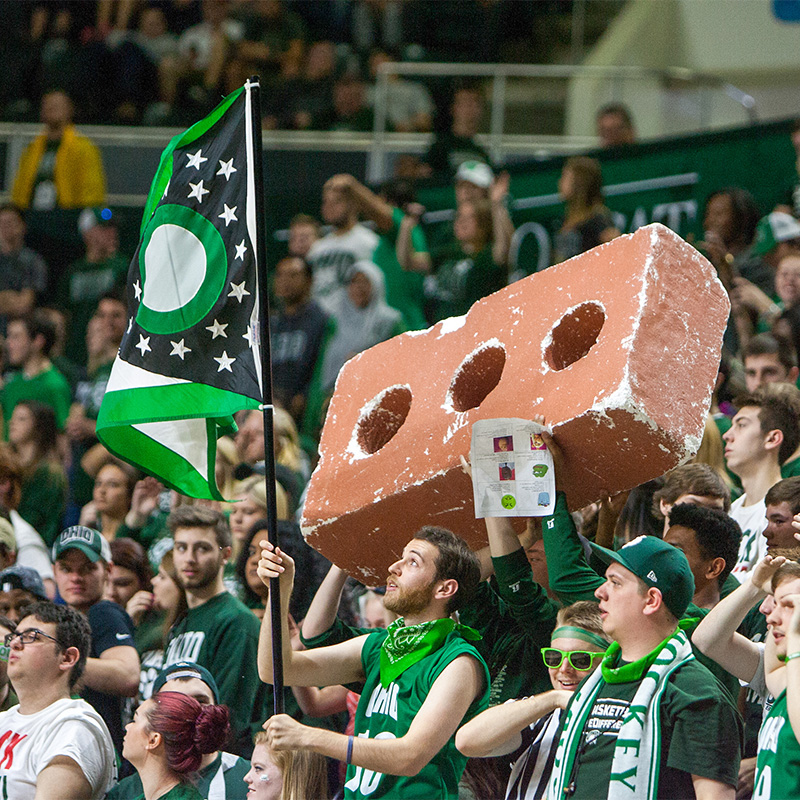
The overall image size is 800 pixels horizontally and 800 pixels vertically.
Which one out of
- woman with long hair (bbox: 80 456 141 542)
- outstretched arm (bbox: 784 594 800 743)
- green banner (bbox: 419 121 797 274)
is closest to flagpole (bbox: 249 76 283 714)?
outstretched arm (bbox: 784 594 800 743)

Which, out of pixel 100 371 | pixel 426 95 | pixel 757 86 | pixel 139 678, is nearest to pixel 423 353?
pixel 139 678

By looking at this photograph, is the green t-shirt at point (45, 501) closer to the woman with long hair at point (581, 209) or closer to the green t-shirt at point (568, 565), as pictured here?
the woman with long hair at point (581, 209)

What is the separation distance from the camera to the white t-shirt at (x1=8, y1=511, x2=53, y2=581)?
672cm

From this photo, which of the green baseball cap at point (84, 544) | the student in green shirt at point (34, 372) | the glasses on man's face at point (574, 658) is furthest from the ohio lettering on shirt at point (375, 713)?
the student in green shirt at point (34, 372)

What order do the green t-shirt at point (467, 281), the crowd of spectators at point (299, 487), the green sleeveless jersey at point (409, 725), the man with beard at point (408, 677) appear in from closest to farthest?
1. the man with beard at point (408, 677)
2. the green sleeveless jersey at point (409, 725)
3. the crowd of spectators at point (299, 487)
4. the green t-shirt at point (467, 281)

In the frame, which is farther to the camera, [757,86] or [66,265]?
[757,86]

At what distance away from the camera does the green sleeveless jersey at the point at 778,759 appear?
3518 mm

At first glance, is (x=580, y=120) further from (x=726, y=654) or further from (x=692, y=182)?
(x=726, y=654)

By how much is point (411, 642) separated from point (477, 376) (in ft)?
3.42

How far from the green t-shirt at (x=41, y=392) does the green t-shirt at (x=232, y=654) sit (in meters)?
3.60

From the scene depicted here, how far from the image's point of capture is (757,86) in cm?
1296

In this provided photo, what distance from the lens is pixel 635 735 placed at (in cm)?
371

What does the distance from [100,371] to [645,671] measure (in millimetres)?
5947

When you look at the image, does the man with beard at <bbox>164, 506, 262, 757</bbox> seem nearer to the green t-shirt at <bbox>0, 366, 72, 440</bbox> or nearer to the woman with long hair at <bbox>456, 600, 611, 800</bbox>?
the woman with long hair at <bbox>456, 600, 611, 800</bbox>
